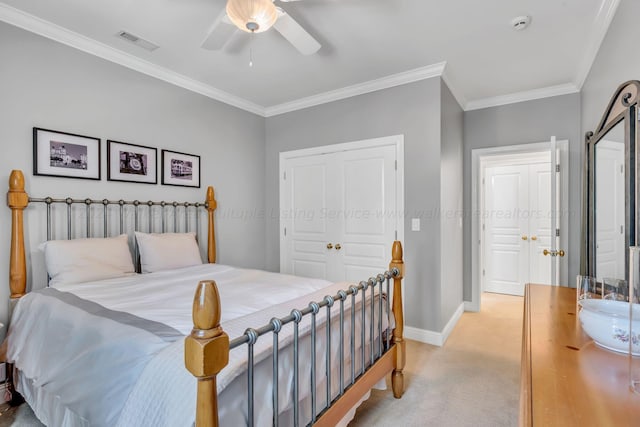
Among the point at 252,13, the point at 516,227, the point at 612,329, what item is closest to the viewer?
the point at 612,329

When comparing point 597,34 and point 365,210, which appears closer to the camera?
point 597,34

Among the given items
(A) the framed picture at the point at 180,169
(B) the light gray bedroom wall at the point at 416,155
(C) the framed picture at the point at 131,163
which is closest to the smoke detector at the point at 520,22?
(B) the light gray bedroom wall at the point at 416,155

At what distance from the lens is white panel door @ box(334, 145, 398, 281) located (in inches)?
132

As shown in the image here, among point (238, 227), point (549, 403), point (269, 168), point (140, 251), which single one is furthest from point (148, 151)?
point (549, 403)

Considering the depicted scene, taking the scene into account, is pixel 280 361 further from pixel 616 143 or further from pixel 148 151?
pixel 148 151

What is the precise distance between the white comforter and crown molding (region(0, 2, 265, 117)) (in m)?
1.84

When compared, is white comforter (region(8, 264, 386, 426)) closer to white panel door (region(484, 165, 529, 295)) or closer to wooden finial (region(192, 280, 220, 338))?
wooden finial (region(192, 280, 220, 338))

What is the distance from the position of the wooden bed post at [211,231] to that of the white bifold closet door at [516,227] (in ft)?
12.8

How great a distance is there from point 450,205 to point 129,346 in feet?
10.1

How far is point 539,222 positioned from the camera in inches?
183

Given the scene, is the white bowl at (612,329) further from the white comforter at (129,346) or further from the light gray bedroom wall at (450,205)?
the light gray bedroom wall at (450,205)

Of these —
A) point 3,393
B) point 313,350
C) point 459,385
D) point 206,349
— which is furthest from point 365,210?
point 3,393

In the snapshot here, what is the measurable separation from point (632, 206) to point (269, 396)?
5.94 feet

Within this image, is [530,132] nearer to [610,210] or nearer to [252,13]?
[610,210]
